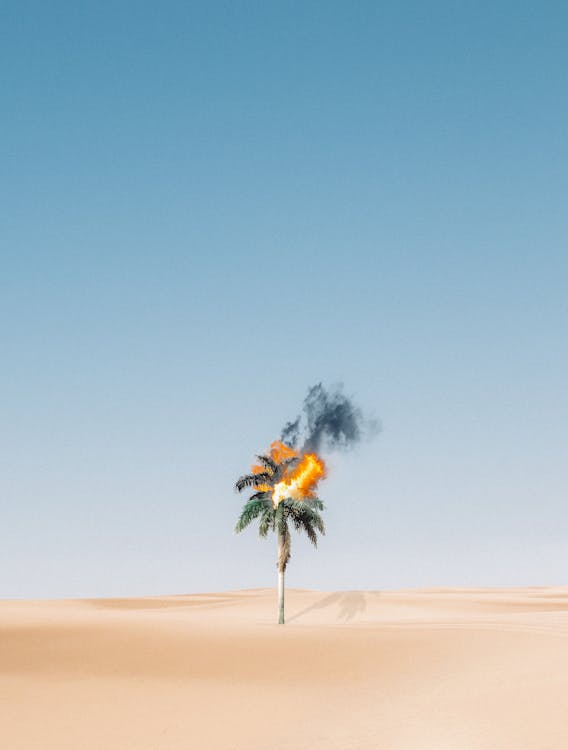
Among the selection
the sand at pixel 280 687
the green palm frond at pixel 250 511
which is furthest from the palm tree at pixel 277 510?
the sand at pixel 280 687

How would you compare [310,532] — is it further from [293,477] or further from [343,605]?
[343,605]

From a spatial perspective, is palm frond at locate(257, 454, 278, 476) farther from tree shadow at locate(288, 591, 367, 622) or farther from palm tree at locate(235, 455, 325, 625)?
tree shadow at locate(288, 591, 367, 622)

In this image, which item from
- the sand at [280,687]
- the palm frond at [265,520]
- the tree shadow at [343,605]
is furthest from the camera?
the tree shadow at [343,605]

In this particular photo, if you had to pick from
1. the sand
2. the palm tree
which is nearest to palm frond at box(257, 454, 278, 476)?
the palm tree

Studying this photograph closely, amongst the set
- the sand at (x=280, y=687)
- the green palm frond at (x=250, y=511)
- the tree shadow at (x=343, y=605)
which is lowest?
the sand at (x=280, y=687)

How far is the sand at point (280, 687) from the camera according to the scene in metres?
17.0

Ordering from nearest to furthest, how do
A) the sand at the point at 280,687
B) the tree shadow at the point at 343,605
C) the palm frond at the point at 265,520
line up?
the sand at the point at 280,687 < the palm frond at the point at 265,520 < the tree shadow at the point at 343,605

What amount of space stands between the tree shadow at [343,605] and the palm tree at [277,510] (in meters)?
12.3

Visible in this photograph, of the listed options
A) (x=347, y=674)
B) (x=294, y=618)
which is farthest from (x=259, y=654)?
(x=294, y=618)

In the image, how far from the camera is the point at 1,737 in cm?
1728

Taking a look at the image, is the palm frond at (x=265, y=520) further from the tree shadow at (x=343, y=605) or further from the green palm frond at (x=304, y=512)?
the tree shadow at (x=343, y=605)

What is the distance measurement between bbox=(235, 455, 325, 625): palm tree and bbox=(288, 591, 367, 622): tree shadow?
12314 mm

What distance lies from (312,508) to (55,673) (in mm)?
17564

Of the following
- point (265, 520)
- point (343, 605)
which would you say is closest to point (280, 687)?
point (265, 520)
